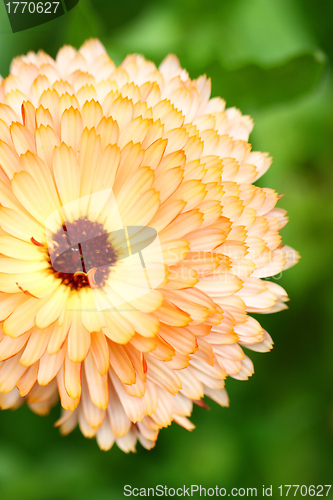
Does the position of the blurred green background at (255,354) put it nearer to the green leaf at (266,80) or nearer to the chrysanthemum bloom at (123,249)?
the green leaf at (266,80)

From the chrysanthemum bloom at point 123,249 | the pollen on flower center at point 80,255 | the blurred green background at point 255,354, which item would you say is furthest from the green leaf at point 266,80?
the pollen on flower center at point 80,255

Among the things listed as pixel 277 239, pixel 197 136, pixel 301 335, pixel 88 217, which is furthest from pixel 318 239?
pixel 88 217

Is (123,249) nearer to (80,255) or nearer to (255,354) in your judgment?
(80,255)

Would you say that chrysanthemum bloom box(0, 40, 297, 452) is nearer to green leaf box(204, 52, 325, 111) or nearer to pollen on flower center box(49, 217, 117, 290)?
pollen on flower center box(49, 217, 117, 290)

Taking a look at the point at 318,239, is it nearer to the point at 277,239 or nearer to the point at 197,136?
the point at 277,239

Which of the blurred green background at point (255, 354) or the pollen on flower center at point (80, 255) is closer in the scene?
the pollen on flower center at point (80, 255)

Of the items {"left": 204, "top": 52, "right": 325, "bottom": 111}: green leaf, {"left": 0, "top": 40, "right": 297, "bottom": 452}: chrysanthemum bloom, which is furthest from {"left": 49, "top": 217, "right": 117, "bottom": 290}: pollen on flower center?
{"left": 204, "top": 52, "right": 325, "bottom": 111}: green leaf

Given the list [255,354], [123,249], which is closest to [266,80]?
[123,249]
